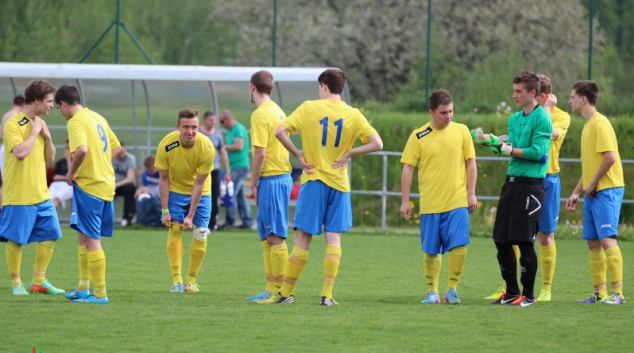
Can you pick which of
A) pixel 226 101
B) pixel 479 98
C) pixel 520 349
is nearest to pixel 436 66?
pixel 479 98

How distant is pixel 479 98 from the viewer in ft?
59.3

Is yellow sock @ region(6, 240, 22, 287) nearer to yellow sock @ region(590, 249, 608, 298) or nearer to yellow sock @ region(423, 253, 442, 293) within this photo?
yellow sock @ region(423, 253, 442, 293)

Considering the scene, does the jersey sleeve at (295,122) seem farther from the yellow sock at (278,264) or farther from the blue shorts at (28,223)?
the blue shorts at (28,223)

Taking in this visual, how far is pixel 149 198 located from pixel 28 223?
21.9ft

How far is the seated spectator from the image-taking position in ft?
47.3

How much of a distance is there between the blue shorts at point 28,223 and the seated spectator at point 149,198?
648cm

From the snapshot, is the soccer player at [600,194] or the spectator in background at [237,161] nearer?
the soccer player at [600,194]

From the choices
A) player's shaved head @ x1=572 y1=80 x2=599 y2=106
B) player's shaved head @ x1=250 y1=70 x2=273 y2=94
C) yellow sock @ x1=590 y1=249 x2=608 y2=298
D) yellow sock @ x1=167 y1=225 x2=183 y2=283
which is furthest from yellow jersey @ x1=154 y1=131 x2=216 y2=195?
yellow sock @ x1=590 y1=249 x2=608 y2=298

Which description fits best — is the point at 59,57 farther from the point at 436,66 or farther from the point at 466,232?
the point at 466,232

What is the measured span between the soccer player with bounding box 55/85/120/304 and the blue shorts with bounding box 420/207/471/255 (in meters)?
2.71

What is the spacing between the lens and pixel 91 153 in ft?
23.3

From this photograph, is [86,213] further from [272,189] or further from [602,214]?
[602,214]

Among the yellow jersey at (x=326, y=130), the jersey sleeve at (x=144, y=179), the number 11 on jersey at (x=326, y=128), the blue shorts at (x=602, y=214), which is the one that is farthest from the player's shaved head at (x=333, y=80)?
the jersey sleeve at (x=144, y=179)

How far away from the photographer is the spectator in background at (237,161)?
1423cm
